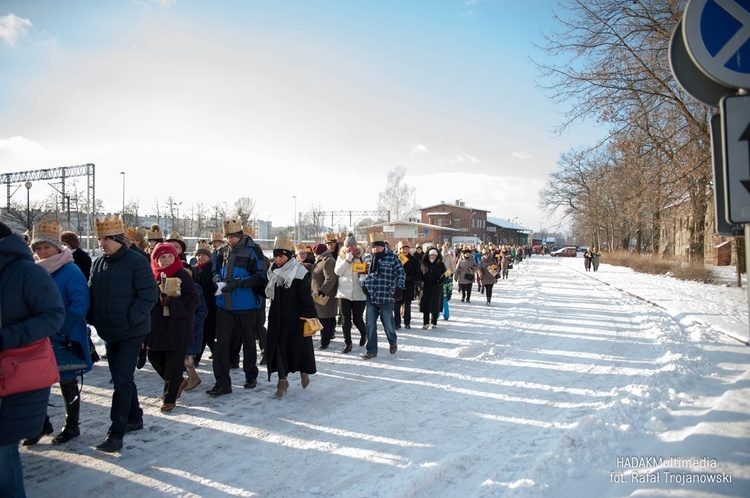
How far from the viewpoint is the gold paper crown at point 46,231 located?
4691 millimetres

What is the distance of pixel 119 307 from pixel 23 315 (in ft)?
4.74

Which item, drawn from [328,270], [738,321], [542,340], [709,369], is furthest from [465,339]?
[738,321]

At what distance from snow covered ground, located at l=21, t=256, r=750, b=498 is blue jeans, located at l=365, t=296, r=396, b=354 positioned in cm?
34

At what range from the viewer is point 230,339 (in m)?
6.04

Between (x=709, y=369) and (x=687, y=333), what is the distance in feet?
11.3

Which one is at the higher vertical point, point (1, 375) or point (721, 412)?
point (1, 375)

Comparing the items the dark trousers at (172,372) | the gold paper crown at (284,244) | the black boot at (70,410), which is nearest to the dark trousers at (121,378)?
the black boot at (70,410)

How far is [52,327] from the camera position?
9.67 feet

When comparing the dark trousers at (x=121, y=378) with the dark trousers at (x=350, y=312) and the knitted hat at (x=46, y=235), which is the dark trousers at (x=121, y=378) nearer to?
the knitted hat at (x=46, y=235)

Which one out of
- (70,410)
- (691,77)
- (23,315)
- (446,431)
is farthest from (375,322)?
(691,77)

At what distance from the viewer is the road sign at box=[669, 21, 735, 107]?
251 cm

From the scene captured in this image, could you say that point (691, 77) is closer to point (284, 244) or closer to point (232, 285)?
point (284, 244)

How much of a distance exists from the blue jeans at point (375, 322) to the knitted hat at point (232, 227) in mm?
2908

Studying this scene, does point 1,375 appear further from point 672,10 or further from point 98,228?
point 672,10
